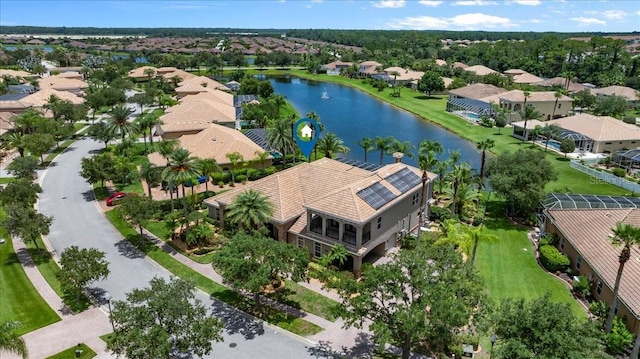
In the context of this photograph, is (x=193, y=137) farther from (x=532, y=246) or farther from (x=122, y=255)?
(x=532, y=246)

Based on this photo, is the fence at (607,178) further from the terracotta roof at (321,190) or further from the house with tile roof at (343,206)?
the terracotta roof at (321,190)

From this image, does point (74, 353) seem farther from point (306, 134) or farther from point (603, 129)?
point (603, 129)

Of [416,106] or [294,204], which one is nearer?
[294,204]

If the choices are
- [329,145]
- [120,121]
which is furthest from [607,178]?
[120,121]

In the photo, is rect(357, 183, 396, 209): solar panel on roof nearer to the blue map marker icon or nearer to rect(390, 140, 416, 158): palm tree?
rect(390, 140, 416, 158): palm tree

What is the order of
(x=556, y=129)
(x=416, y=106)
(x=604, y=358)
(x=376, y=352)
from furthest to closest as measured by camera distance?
Answer: (x=416, y=106), (x=556, y=129), (x=376, y=352), (x=604, y=358)

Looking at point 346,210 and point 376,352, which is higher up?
point 346,210

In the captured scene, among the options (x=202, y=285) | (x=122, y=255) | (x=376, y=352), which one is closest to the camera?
(x=376, y=352)

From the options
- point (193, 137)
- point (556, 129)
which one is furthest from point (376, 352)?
point (556, 129)
